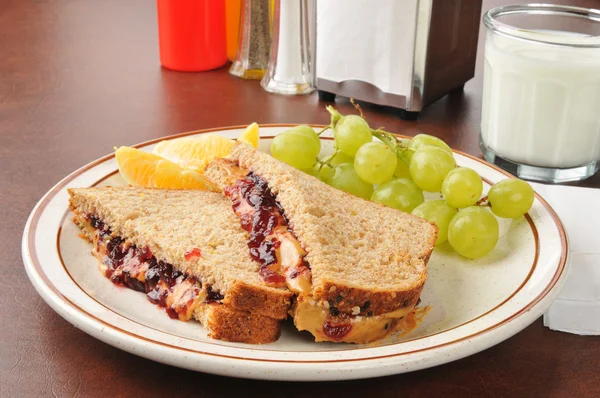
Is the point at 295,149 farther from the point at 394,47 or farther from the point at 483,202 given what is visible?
the point at 394,47

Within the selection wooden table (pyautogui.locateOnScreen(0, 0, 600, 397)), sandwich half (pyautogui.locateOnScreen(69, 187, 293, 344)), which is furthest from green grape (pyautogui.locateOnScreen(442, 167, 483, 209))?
sandwich half (pyautogui.locateOnScreen(69, 187, 293, 344))

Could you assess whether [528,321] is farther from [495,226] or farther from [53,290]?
[53,290]

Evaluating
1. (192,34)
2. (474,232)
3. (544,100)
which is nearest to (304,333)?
(474,232)

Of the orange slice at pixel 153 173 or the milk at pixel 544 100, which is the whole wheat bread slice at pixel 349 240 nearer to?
the orange slice at pixel 153 173

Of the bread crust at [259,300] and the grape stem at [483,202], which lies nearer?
the bread crust at [259,300]

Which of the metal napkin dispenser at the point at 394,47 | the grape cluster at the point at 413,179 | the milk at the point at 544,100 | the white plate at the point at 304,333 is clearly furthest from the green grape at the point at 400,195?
the metal napkin dispenser at the point at 394,47

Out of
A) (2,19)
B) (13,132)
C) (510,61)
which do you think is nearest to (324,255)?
(510,61)
